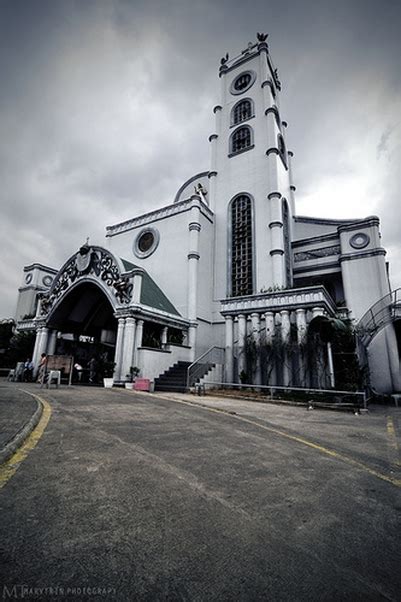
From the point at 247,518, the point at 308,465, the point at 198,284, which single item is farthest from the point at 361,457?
the point at 198,284

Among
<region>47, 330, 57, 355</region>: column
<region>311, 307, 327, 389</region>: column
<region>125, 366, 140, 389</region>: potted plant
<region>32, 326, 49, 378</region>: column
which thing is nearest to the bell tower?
<region>311, 307, 327, 389</region>: column

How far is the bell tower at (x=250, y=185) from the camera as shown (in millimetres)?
21469

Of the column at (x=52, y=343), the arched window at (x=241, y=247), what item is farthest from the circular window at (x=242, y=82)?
the column at (x=52, y=343)

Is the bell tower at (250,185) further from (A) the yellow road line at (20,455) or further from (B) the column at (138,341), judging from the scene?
(A) the yellow road line at (20,455)

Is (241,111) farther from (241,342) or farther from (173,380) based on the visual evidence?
(173,380)

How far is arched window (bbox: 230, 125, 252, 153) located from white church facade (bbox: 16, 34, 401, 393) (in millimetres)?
114

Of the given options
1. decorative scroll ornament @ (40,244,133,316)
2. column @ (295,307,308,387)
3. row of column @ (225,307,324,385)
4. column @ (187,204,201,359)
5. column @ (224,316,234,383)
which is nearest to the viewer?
column @ (295,307,308,387)

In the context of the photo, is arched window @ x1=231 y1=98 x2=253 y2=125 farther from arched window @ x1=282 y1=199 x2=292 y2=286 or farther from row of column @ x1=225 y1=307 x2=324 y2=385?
row of column @ x1=225 y1=307 x2=324 y2=385

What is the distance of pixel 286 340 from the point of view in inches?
547

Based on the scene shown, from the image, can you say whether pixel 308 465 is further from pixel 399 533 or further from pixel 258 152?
pixel 258 152

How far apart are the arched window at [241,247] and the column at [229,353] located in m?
5.89

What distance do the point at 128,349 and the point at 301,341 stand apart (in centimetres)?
859

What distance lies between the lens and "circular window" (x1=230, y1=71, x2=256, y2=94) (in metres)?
27.9

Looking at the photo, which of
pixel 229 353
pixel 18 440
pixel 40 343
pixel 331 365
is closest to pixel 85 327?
pixel 40 343
